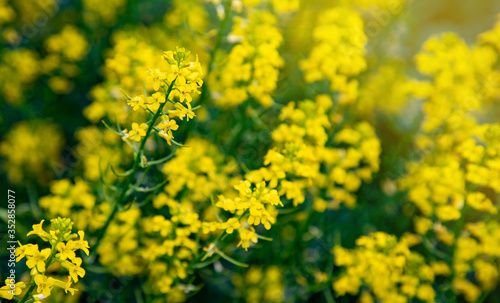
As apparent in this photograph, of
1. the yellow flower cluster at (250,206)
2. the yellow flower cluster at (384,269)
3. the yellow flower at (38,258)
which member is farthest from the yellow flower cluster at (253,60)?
the yellow flower at (38,258)

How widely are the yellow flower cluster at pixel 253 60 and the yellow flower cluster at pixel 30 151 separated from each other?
6.08 feet

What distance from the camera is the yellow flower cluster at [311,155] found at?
2277 millimetres

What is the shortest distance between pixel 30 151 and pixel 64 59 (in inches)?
35.5

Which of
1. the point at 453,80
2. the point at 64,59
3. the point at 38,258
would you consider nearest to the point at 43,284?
the point at 38,258

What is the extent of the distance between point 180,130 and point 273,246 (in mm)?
1084

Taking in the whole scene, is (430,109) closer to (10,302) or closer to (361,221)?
(361,221)

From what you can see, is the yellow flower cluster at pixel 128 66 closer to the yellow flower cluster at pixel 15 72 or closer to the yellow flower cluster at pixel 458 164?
the yellow flower cluster at pixel 15 72

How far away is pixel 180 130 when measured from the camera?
9.16ft

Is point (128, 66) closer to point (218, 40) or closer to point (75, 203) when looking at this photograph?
point (218, 40)

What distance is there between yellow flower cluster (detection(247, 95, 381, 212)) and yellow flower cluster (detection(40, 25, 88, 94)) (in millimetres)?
2102

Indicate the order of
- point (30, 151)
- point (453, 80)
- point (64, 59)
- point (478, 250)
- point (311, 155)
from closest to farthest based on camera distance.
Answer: point (311, 155), point (478, 250), point (453, 80), point (30, 151), point (64, 59)

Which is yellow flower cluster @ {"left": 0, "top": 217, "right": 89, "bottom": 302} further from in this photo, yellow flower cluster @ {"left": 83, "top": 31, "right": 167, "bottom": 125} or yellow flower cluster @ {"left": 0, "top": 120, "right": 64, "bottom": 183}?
yellow flower cluster @ {"left": 0, "top": 120, "right": 64, "bottom": 183}

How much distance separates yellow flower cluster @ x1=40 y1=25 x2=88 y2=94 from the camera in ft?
12.7

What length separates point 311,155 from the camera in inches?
94.2
